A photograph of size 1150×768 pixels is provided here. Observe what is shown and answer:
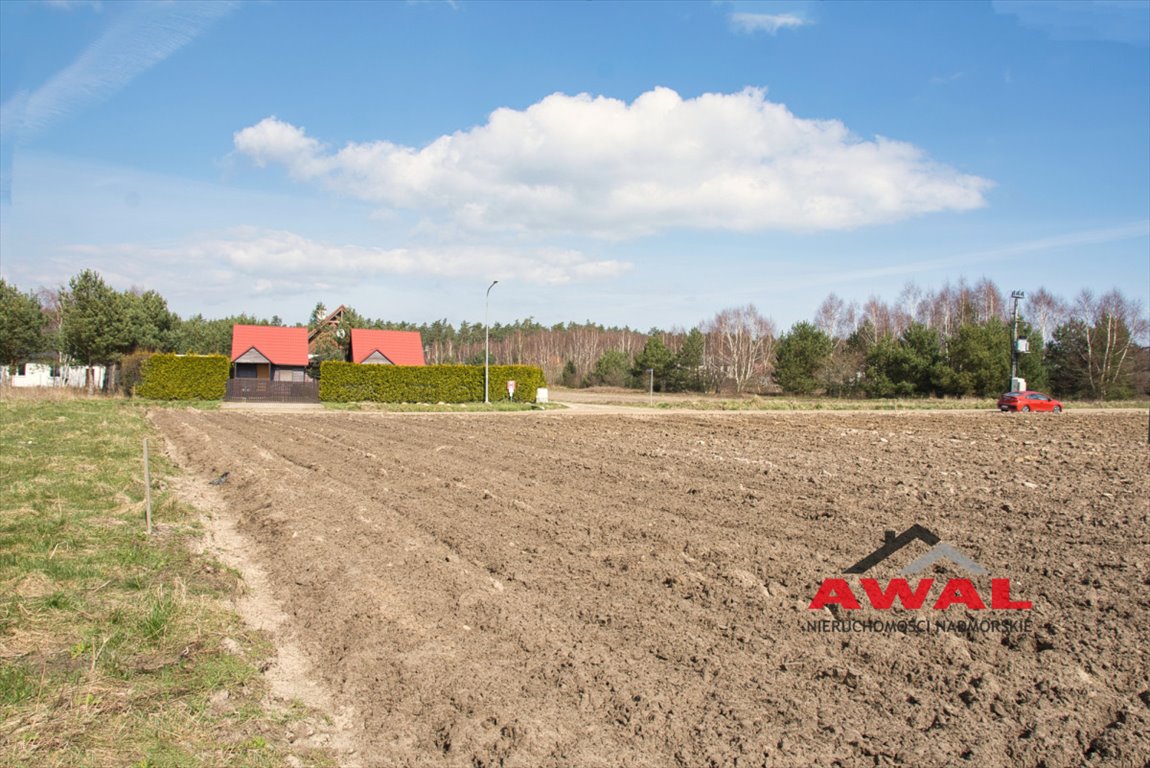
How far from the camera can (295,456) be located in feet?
52.4

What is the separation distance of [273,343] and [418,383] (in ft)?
42.9

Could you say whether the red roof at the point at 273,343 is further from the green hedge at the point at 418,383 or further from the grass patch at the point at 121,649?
the grass patch at the point at 121,649

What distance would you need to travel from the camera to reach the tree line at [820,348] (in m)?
47.8

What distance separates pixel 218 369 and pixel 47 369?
33.0m

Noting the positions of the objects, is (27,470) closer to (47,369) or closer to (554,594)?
(554,594)

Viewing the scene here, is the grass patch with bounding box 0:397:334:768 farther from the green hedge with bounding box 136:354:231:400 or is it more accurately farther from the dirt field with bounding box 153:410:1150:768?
the green hedge with bounding box 136:354:231:400

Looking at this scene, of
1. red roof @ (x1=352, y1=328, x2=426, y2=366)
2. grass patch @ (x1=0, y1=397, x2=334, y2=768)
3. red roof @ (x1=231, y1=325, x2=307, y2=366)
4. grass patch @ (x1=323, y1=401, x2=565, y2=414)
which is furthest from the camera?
red roof @ (x1=352, y1=328, x2=426, y2=366)

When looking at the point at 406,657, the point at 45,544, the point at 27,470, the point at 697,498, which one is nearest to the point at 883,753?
the point at 406,657

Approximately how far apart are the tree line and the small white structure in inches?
34.5

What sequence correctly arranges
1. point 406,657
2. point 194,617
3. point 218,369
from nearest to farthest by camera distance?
point 406,657 < point 194,617 < point 218,369

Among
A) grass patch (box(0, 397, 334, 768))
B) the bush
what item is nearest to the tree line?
the bush

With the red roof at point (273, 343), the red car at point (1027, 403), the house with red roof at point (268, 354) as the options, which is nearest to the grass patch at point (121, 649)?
the house with red roof at point (268, 354)

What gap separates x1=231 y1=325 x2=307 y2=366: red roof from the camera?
156 feet

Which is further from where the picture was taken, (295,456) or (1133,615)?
(295,456)
